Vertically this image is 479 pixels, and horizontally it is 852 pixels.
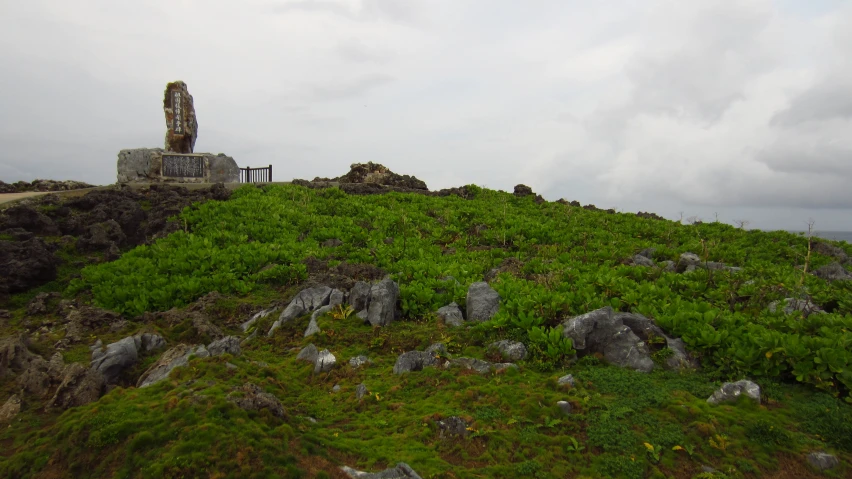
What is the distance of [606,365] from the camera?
7.15m

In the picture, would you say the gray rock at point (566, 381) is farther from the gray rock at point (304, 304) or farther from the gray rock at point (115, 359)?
the gray rock at point (115, 359)

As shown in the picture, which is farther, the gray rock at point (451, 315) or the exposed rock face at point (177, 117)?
the exposed rock face at point (177, 117)

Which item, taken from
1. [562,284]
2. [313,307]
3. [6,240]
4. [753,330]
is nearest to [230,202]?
[6,240]

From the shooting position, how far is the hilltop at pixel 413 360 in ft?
16.2

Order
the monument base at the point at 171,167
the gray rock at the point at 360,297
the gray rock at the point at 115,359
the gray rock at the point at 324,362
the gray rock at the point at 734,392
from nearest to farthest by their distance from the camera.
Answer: the gray rock at the point at 734,392
the gray rock at the point at 115,359
the gray rock at the point at 324,362
the gray rock at the point at 360,297
the monument base at the point at 171,167

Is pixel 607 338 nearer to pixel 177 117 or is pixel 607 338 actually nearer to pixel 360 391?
pixel 360 391

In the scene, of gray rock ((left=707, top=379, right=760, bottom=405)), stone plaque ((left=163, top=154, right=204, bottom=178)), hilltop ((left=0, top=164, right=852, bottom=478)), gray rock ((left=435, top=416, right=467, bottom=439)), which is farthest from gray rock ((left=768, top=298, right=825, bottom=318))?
stone plaque ((left=163, top=154, right=204, bottom=178))

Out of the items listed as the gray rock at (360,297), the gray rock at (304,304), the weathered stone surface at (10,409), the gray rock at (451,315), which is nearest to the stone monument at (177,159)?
the gray rock at (304,304)

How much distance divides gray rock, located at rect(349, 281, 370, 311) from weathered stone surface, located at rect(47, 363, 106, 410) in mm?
4180

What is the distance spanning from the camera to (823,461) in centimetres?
498

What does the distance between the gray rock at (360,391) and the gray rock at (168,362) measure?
7.32 ft

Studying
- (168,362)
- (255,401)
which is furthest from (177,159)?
(255,401)

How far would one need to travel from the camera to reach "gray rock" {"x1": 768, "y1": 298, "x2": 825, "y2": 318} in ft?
27.8

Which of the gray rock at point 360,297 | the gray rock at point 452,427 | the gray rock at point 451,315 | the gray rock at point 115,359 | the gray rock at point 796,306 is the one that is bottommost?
the gray rock at point 452,427
